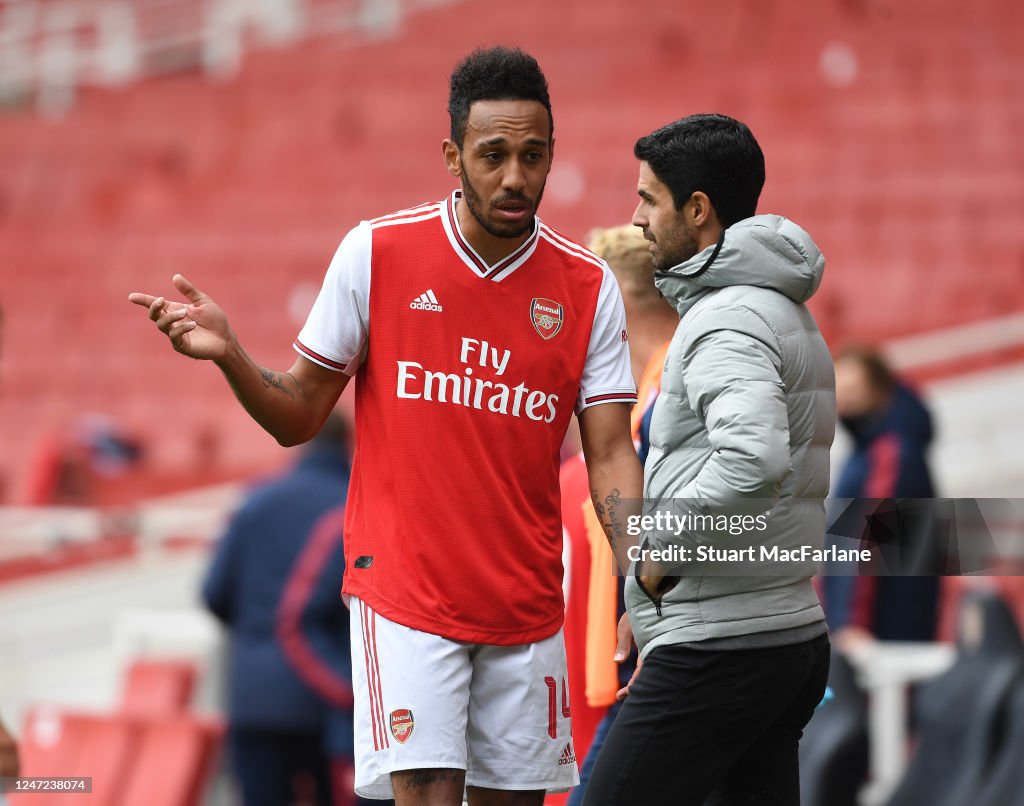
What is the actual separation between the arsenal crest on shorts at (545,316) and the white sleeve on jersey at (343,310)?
33 cm

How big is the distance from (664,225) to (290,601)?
3.08 meters

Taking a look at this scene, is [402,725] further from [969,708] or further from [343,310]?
[969,708]

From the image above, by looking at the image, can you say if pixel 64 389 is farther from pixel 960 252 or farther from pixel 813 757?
pixel 813 757

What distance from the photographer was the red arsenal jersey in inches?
125

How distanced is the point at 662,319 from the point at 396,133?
596 inches

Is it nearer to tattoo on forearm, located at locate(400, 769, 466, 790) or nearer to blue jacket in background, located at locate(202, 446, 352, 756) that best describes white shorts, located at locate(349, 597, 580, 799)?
tattoo on forearm, located at locate(400, 769, 466, 790)

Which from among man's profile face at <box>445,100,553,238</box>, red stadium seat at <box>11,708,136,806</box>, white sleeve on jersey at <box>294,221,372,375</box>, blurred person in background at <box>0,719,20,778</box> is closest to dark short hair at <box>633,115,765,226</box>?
man's profile face at <box>445,100,553,238</box>

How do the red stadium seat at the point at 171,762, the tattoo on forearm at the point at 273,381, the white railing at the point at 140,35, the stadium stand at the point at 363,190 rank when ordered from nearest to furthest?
the tattoo on forearm at the point at 273,381
the red stadium seat at the point at 171,762
the stadium stand at the point at 363,190
the white railing at the point at 140,35

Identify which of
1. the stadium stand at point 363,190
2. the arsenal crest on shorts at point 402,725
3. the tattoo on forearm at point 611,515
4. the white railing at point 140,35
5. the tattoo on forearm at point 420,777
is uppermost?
the white railing at point 140,35

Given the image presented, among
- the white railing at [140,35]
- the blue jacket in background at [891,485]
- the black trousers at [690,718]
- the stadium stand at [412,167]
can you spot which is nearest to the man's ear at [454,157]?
the black trousers at [690,718]

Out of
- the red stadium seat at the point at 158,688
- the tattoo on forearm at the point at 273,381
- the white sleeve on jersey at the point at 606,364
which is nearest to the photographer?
the tattoo on forearm at the point at 273,381

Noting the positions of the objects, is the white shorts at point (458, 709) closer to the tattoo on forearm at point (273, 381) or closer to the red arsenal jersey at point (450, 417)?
the red arsenal jersey at point (450, 417)

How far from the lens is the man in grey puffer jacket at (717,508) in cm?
293

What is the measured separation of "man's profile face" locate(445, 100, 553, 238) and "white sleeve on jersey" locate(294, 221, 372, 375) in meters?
0.24
